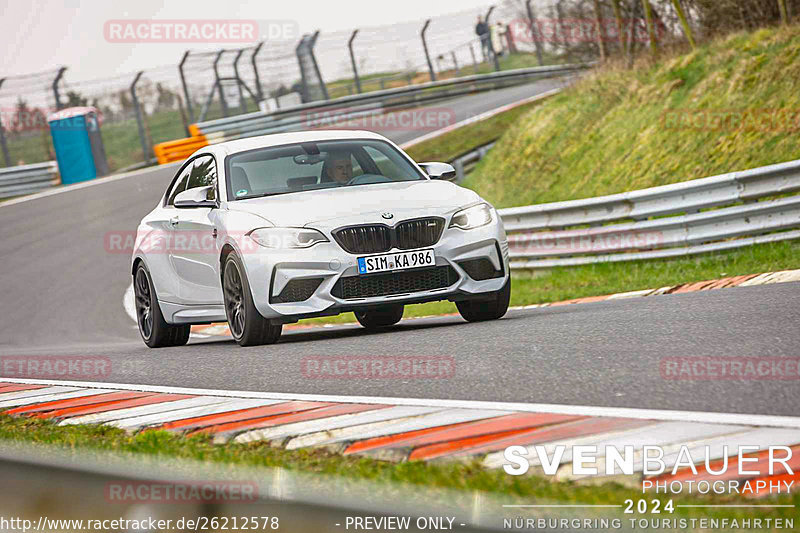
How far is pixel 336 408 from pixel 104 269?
49.4 ft

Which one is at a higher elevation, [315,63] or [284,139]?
[315,63]

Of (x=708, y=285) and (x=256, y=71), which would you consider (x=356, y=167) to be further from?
(x=256, y=71)

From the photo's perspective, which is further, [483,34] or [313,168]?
[483,34]

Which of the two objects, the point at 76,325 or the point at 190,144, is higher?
the point at 190,144

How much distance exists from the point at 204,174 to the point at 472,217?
261 centimetres

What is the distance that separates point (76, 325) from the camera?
14859 mm

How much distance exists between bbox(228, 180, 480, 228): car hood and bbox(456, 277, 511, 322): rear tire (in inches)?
32.2

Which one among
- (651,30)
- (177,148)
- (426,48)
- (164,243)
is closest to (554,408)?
(164,243)

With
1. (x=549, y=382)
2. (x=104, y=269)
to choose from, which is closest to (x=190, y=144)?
(x=104, y=269)

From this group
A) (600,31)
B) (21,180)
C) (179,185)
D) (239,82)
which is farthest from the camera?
(239,82)

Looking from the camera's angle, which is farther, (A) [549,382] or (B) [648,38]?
(B) [648,38]

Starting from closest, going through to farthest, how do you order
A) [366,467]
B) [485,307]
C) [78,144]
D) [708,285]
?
[366,467], [485,307], [708,285], [78,144]

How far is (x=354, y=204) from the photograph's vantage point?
26.4 ft

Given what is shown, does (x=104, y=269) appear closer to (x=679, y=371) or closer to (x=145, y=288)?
(x=145, y=288)
